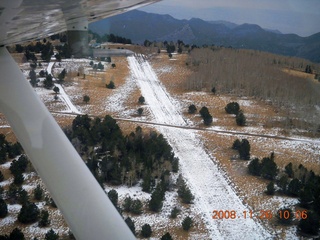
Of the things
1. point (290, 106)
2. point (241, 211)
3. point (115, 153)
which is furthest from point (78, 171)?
point (290, 106)

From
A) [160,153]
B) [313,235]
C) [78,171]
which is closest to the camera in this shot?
[78,171]

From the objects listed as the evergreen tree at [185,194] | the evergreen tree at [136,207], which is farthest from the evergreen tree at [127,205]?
the evergreen tree at [185,194]

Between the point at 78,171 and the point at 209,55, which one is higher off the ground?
the point at 78,171

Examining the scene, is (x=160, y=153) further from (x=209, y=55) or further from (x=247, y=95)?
(x=209, y=55)

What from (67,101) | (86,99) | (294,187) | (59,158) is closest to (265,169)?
(294,187)

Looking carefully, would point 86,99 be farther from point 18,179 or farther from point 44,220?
point 44,220
